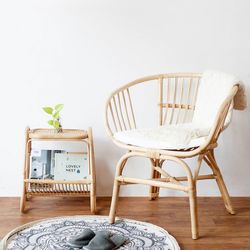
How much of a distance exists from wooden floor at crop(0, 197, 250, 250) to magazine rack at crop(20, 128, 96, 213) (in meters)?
0.09

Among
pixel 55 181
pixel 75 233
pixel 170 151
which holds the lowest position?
pixel 75 233

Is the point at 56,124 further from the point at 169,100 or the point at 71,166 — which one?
the point at 169,100

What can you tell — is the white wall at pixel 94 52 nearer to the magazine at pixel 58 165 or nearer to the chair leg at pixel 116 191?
the magazine at pixel 58 165

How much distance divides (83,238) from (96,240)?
0.07 m

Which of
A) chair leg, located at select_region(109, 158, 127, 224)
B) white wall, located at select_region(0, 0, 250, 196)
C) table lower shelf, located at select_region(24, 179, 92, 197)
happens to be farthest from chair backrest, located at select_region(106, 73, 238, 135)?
table lower shelf, located at select_region(24, 179, 92, 197)

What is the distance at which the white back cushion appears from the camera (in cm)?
263

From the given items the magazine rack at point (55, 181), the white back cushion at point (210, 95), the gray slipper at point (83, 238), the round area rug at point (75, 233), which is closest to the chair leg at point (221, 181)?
the white back cushion at point (210, 95)

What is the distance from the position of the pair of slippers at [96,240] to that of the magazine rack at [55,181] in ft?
1.49

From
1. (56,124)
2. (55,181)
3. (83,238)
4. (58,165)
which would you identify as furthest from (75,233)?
(56,124)

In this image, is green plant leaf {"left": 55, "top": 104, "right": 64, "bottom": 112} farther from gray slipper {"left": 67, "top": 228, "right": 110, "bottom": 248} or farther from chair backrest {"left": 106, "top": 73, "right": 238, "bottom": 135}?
gray slipper {"left": 67, "top": 228, "right": 110, "bottom": 248}

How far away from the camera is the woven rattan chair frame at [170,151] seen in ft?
7.80

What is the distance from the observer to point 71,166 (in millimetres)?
2840

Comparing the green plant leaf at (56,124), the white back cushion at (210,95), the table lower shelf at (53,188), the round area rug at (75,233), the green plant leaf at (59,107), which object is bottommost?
the round area rug at (75,233)

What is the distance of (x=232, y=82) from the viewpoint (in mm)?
2582
